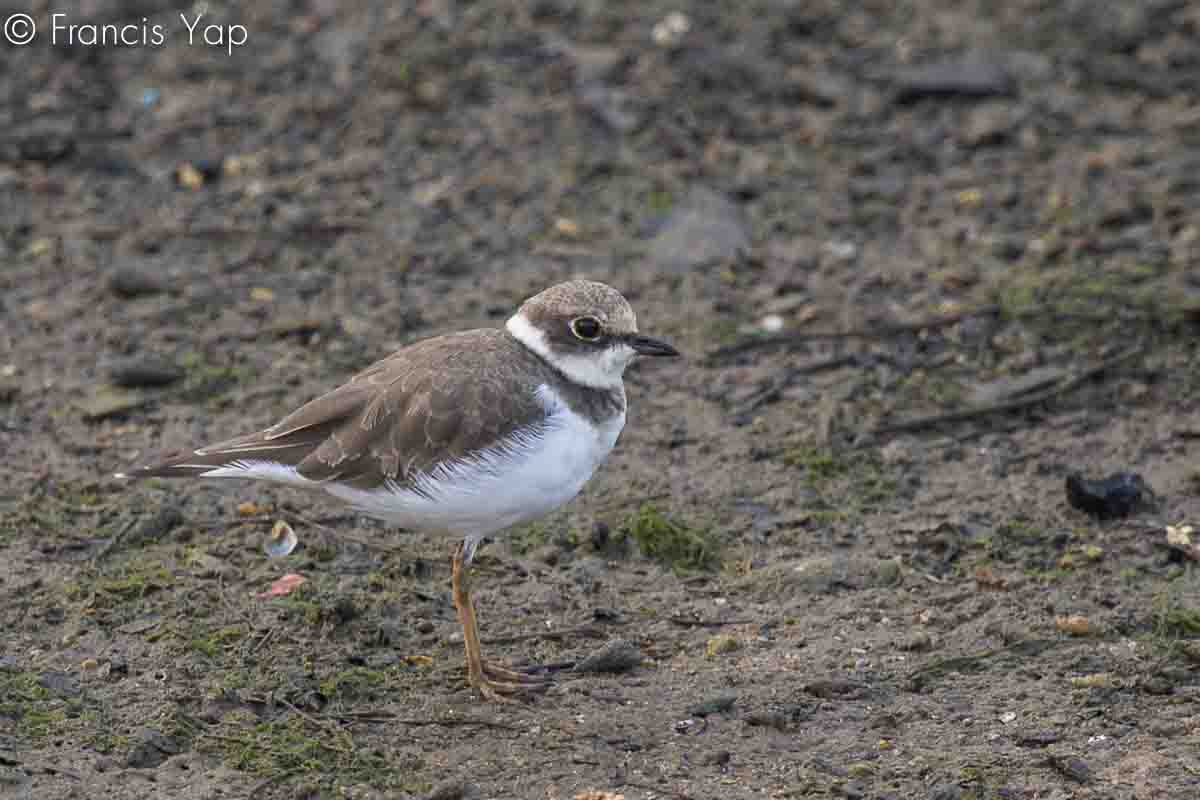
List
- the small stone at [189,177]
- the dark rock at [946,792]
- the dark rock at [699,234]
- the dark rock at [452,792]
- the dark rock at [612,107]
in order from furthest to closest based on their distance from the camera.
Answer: the dark rock at [612,107] < the small stone at [189,177] < the dark rock at [699,234] < the dark rock at [452,792] < the dark rock at [946,792]

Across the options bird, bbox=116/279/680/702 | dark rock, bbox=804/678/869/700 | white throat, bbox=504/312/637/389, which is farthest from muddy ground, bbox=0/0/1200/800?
white throat, bbox=504/312/637/389

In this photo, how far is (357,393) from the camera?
21.0 feet

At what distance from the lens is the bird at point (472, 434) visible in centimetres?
602

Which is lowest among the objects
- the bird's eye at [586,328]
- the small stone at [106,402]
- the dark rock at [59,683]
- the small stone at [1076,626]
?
the small stone at [1076,626]

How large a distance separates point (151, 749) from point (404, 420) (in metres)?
1.50

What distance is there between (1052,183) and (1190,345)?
2067 millimetres

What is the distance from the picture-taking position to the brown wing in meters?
6.08

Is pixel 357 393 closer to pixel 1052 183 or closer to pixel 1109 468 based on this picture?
pixel 1109 468

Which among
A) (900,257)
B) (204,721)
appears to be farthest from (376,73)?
(204,721)

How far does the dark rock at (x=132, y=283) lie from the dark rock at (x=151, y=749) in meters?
4.20

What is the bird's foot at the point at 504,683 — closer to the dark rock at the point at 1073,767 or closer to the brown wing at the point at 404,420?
the brown wing at the point at 404,420

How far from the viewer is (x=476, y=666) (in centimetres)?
626

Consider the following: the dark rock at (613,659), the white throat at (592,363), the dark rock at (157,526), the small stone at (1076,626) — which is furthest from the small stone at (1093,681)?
the dark rock at (157,526)

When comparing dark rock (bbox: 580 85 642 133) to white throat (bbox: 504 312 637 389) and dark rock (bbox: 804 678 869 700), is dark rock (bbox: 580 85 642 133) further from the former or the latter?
dark rock (bbox: 804 678 869 700)
